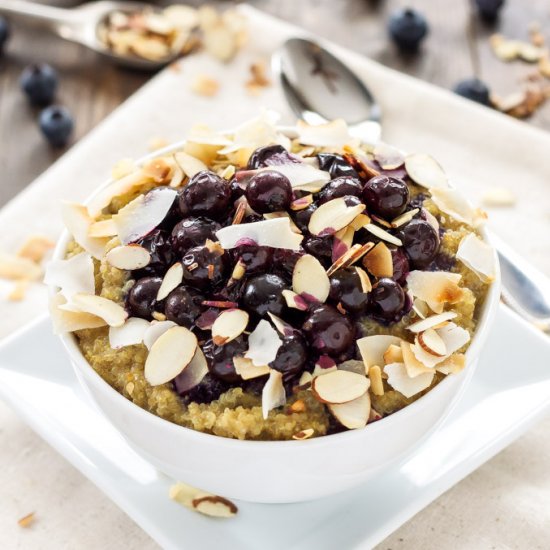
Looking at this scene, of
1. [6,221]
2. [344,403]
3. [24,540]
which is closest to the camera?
[344,403]

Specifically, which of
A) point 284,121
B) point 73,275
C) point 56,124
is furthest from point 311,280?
point 56,124

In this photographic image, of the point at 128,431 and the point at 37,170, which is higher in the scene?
the point at 128,431

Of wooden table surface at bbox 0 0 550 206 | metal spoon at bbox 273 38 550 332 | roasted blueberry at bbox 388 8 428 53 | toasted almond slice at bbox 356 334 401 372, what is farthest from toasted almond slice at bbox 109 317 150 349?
roasted blueberry at bbox 388 8 428 53

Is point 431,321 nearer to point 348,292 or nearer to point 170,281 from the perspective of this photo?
point 348,292

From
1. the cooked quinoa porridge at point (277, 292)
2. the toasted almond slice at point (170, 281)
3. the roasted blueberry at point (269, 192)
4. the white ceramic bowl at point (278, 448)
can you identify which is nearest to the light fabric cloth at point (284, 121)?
the white ceramic bowl at point (278, 448)

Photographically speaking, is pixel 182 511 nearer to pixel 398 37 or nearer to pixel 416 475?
pixel 416 475

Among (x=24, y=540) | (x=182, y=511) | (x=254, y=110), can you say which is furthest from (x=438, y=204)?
A: (x=254, y=110)

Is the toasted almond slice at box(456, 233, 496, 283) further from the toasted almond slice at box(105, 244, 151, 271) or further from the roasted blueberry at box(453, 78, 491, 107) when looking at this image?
the roasted blueberry at box(453, 78, 491, 107)
